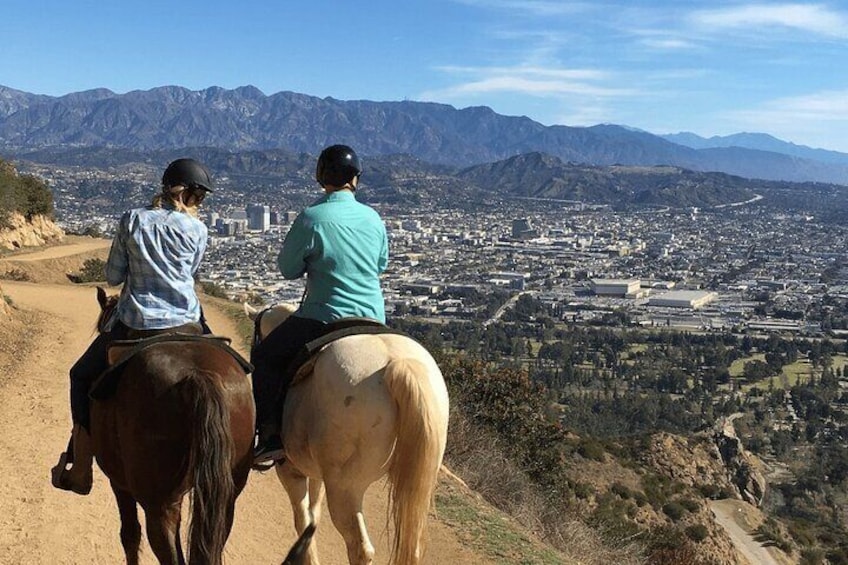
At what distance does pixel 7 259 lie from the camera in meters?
25.0

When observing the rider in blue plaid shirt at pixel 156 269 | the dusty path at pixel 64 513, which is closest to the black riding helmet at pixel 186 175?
the rider in blue plaid shirt at pixel 156 269

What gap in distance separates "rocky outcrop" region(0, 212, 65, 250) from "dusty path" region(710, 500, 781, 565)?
2128 cm

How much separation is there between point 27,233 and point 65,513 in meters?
25.9

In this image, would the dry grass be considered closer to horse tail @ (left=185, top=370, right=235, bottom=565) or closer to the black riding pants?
the black riding pants

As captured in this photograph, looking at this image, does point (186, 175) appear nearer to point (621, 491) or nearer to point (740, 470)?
point (621, 491)

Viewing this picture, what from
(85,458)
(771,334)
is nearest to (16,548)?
(85,458)

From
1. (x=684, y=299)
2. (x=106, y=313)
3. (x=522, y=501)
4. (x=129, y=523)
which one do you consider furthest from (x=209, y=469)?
(x=684, y=299)

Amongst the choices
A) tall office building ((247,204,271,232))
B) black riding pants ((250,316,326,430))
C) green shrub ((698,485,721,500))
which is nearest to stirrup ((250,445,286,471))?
black riding pants ((250,316,326,430))

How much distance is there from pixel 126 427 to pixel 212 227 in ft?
349

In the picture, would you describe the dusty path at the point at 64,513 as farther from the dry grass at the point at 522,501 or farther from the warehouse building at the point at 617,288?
the warehouse building at the point at 617,288

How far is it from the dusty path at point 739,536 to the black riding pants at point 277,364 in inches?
632

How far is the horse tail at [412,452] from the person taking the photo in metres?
4.07

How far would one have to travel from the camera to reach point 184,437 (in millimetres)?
3816

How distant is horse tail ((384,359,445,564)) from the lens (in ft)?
13.3
